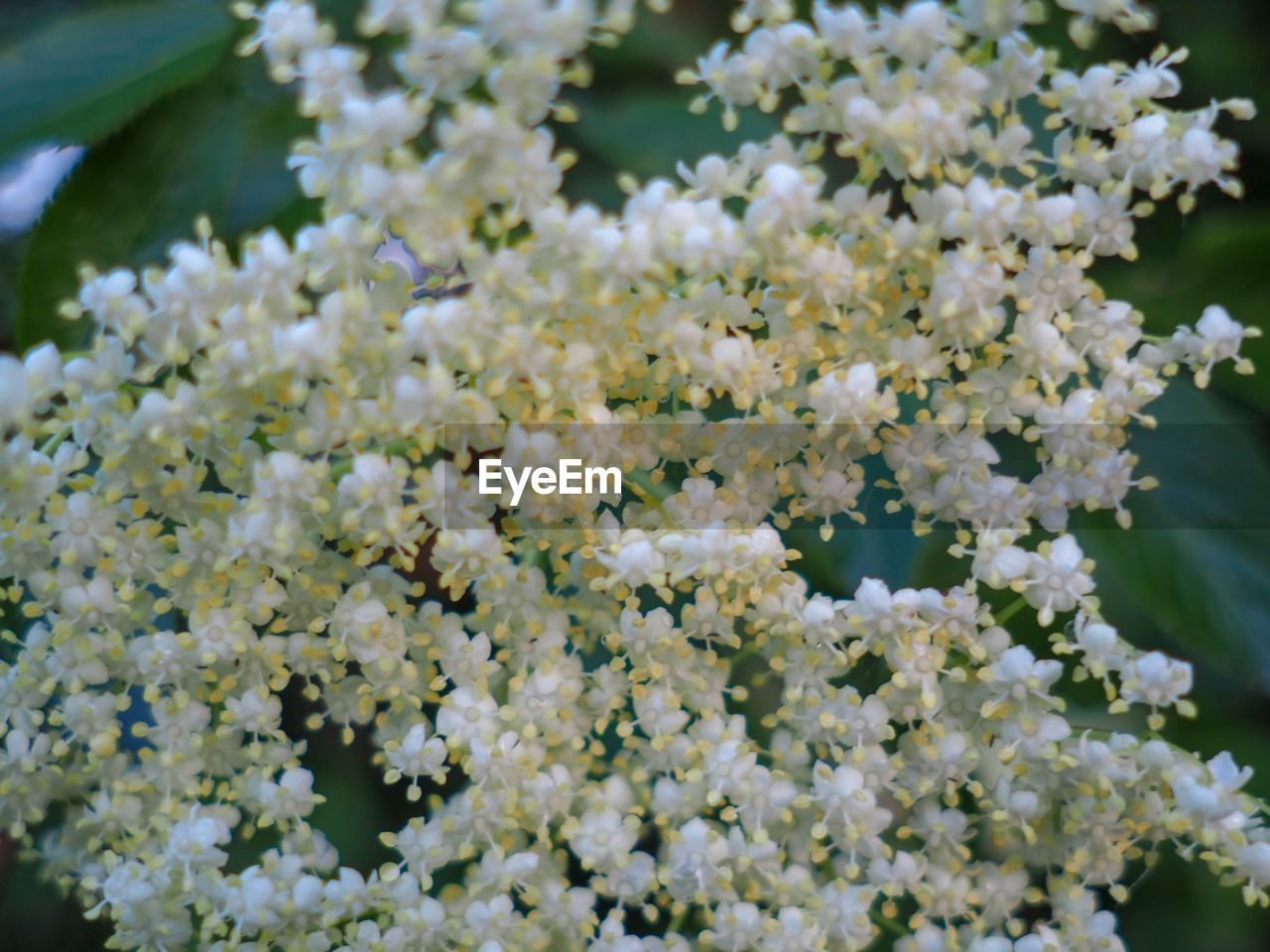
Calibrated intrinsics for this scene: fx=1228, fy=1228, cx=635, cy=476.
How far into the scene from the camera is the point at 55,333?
36.4 inches

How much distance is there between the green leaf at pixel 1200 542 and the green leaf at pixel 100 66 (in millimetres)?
774

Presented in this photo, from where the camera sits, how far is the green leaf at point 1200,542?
2.95 feet

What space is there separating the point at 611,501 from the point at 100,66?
54 cm

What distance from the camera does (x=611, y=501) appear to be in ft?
2.43

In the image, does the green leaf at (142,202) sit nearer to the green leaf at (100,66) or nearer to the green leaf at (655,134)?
the green leaf at (100,66)

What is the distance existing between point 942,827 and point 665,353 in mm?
357

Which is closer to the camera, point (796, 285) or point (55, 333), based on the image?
point (796, 285)

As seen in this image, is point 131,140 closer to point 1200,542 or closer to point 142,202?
point 142,202

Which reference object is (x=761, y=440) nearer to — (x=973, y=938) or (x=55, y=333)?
(x=973, y=938)

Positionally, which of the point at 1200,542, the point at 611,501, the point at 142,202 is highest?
the point at 142,202

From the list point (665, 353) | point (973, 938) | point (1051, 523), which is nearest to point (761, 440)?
point (665, 353)

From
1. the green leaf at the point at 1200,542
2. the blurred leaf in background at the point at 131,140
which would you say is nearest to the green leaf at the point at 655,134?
the blurred leaf in background at the point at 131,140

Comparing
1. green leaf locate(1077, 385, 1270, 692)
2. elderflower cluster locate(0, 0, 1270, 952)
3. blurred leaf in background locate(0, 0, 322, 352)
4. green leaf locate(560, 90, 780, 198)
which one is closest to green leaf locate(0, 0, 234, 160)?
blurred leaf in background locate(0, 0, 322, 352)

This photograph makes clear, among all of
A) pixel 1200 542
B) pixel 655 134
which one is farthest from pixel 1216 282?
pixel 655 134
